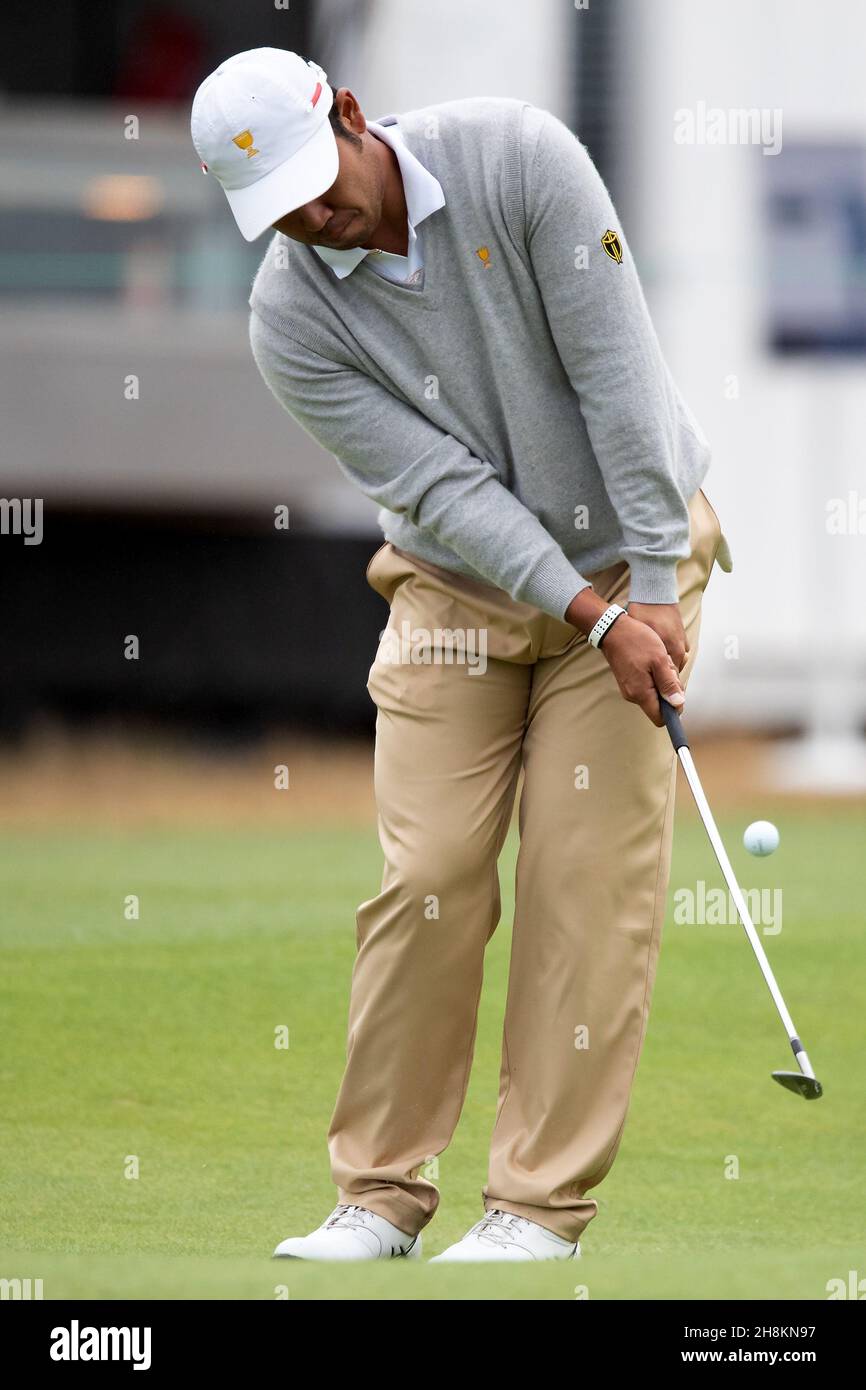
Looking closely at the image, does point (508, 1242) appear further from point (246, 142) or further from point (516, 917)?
point (246, 142)

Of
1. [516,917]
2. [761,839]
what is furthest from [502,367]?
[761,839]

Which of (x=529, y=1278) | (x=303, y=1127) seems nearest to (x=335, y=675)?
(x=303, y=1127)

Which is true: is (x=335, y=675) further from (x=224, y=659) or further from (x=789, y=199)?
(x=789, y=199)

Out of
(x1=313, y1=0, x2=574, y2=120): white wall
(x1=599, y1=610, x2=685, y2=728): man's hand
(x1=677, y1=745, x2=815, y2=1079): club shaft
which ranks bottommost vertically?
(x1=677, y1=745, x2=815, y2=1079): club shaft

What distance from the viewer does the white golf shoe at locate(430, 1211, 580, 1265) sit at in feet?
9.30

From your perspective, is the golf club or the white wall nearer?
the golf club

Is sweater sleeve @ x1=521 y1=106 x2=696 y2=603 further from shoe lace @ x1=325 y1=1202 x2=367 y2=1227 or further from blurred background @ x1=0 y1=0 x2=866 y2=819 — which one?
blurred background @ x1=0 y1=0 x2=866 y2=819

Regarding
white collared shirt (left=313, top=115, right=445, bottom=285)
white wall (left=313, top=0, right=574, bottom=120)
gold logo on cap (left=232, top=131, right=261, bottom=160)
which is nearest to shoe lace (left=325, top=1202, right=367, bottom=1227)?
white collared shirt (left=313, top=115, right=445, bottom=285)

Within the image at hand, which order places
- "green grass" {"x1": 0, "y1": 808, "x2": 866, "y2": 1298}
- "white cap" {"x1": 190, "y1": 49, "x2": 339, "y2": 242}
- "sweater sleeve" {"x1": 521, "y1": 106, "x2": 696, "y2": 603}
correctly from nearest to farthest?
1. "green grass" {"x1": 0, "y1": 808, "x2": 866, "y2": 1298}
2. "white cap" {"x1": 190, "y1": 49, "x2": 339, "y2": 242}
3. "sweater sleeve" {"x1": 521, "y1": 106, "x2": 696, "y2": 603}

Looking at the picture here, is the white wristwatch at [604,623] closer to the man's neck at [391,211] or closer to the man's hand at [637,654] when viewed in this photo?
the man's hand at [637,654]

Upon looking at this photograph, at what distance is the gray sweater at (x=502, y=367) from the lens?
9.30ft

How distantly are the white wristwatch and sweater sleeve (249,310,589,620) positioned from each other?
5cm

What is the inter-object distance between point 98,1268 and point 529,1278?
0.52 meters

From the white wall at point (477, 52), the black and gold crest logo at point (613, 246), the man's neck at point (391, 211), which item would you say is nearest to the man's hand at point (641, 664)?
the black and gold crest logo at point (613, 246)
